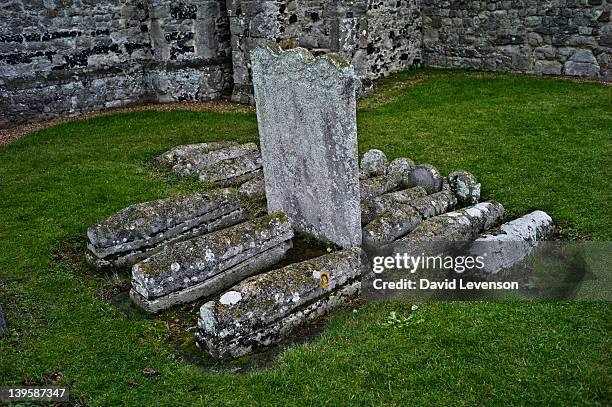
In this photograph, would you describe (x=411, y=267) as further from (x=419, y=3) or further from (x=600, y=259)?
(x=419, y=3)

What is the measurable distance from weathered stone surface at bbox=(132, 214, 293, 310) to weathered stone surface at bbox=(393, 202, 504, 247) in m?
1.40

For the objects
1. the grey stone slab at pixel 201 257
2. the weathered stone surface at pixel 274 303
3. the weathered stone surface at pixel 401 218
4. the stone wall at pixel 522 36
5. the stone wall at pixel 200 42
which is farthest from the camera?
the stone wall at pixel 522 36

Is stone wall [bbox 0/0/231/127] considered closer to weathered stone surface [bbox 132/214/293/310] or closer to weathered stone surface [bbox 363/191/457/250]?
weathered stone surface [bbox 363/191/457/250]

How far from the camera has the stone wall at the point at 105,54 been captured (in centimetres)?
1331

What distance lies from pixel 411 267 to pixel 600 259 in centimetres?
205

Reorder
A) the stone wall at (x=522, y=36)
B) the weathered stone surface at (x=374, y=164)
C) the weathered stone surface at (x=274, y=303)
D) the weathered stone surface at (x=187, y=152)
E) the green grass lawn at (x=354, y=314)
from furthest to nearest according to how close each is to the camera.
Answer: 1. the stone wall at (x=522, y=36)
2. the weathered stone surface at (x=187, y=152)
3. the weathered stone surface at (x=374, y=164)
4. the weathered stone surface at (x=274, y=303)
5. the green grass lawn at (x=354, y=314)

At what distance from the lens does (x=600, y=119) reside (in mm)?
10930

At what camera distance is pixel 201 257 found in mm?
5891

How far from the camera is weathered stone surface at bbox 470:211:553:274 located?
5.95 meters

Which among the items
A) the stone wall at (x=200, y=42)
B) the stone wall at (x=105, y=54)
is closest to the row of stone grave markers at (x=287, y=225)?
the stone wall at (x=200, y=42)

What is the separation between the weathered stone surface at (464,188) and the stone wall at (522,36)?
8.49 meters

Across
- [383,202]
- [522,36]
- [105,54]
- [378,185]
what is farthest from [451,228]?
[105,54]

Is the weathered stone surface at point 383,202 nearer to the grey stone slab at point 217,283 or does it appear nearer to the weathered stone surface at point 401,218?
the weathered stone surface at point 401,218

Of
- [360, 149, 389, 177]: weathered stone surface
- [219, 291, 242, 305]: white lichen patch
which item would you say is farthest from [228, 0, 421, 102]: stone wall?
[219, 291, 242, 305]: white lichen patch
